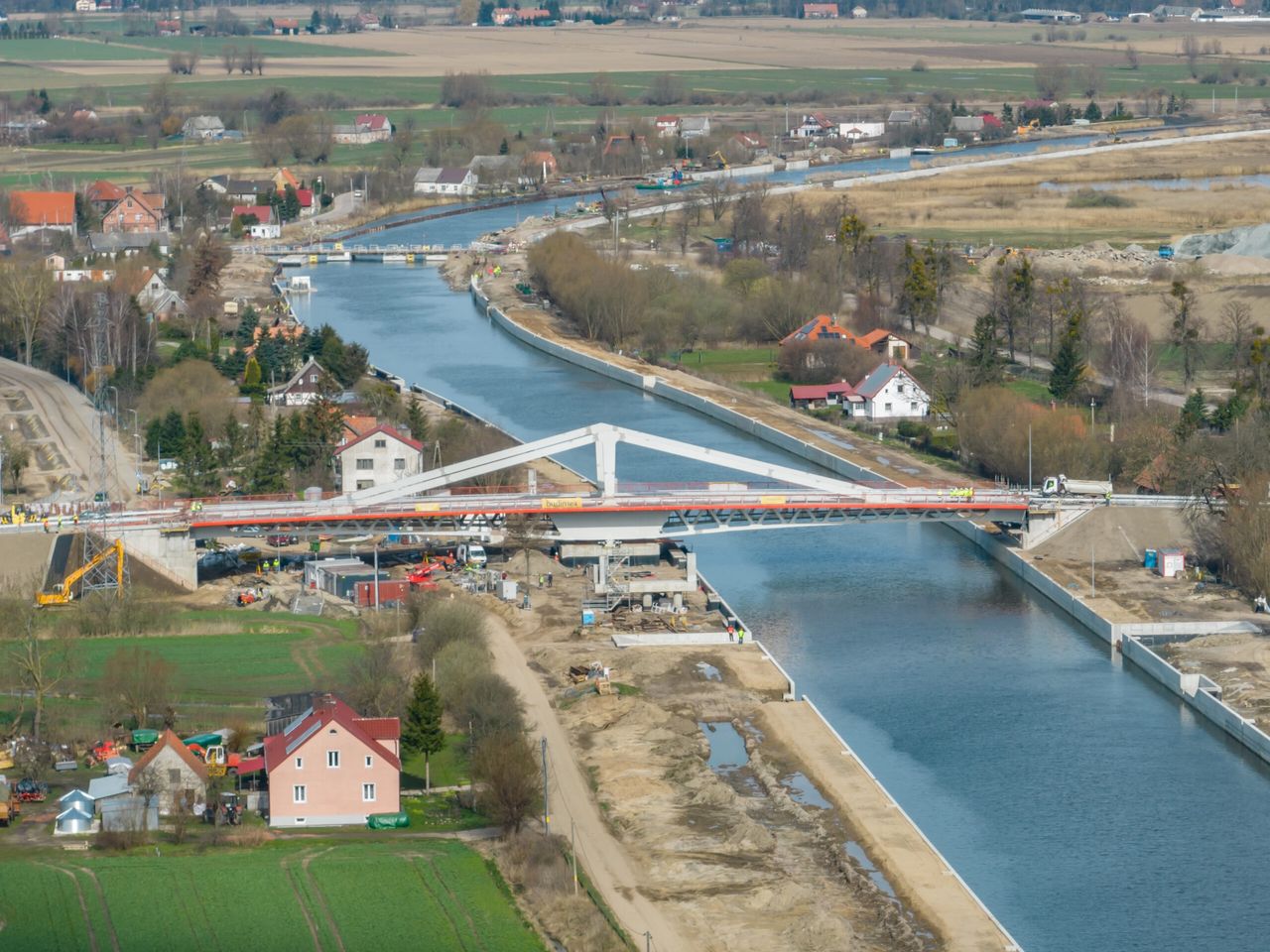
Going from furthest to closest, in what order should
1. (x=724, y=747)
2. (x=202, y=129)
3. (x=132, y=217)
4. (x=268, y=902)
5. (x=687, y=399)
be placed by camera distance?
(x=202, y=129) < (x=132, y=217) < (x=687, y=399) < (x=724, y=747) < (x=268, y=902)

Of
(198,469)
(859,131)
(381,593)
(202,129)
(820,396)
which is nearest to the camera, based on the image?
(381,593)

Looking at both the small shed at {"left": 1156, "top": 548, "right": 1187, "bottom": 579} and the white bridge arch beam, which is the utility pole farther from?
the small shed at {"left": 1156, "top": 548, "right": 1187, "bottom": 579}

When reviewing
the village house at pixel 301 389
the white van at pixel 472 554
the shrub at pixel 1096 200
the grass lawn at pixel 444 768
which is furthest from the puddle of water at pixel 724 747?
the shrub at pixel 1096 200

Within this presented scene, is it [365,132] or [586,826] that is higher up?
[365,132]

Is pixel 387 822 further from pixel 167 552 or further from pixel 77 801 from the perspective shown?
pixel 167 552

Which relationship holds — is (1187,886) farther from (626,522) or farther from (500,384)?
(500,384)

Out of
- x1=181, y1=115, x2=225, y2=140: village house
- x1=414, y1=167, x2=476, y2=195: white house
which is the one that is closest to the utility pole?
x1=414, y1=167, x2=476, y2=195: white house

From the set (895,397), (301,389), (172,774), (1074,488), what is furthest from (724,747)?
(301,389)

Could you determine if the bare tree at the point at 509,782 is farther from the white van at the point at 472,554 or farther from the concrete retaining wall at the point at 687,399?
the concrete retaining wall at the point at 687,399
